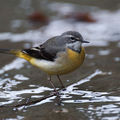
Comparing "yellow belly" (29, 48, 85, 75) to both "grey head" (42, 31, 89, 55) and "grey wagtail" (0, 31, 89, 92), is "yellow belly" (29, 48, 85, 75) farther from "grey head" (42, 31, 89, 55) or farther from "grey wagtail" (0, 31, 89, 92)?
"grey head" (42, 31, 89, 55)

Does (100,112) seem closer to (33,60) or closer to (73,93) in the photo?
(73,93)

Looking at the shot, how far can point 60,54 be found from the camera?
7344 mm

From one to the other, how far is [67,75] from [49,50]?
1.35 m

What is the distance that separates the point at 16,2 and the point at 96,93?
837 cm

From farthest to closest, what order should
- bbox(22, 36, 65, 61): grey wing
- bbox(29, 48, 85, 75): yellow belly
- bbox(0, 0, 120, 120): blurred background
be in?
1. bbox(22, 36, 65, 61): grey wing
2. bbox(29, 48, 85, 75): yellow belly
3. bbox(0, 0, 120, 120): blurred background

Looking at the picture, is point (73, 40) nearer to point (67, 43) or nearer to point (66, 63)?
point (67, 43)

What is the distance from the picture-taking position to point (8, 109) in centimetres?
653

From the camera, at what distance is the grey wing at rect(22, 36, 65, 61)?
7477mm

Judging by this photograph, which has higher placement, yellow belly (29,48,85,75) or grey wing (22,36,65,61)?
grey wing (22,36,65,61)

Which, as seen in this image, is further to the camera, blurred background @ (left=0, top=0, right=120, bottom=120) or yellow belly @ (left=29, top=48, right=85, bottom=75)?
yellow belly @ (left=29, top=48, right=85, bottom=75)

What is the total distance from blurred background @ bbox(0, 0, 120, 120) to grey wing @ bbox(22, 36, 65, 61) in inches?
27.6

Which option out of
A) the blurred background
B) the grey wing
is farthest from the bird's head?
the blurred background

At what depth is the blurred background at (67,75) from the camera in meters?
6.42

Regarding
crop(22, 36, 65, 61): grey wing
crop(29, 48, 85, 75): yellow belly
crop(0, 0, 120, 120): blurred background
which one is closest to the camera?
crop(0, 0, 120, 120): blurred background
